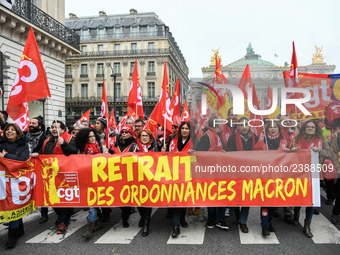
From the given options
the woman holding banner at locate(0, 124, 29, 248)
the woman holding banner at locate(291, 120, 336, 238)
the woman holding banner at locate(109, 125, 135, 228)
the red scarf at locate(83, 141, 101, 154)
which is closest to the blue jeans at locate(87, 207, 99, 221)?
the woman holding banner at locate(109, 125, 135, 228)

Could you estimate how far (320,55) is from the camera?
51.3m

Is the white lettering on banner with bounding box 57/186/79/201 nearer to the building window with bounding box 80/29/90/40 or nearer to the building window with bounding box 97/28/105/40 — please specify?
the building window with bounding box 97/28/105/40

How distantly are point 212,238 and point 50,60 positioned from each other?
16373 mm

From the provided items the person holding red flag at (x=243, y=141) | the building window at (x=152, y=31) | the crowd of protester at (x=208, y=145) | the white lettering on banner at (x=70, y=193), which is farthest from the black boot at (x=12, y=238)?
the building window at (x=152, y=31)

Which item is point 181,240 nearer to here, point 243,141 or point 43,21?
point 243,141

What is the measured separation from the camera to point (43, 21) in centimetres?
1695

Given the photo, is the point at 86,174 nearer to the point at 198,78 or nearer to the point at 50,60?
the point at 198,78

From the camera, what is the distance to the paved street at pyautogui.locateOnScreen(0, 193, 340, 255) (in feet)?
13.8

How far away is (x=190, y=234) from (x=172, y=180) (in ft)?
2.95

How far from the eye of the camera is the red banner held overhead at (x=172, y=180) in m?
4.66

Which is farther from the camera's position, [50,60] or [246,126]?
[50,60]

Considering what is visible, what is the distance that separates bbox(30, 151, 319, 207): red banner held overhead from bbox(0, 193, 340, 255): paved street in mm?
Result: 500

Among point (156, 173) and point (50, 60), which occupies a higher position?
point (50, 60)

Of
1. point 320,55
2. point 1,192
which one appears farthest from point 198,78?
point 320,55
